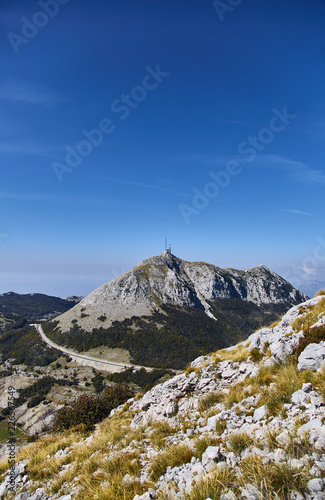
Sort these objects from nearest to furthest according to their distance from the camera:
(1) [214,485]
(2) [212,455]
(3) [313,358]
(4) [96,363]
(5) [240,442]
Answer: (1) [214,485] < (2) [212,455] < (5) [240,442] < (3) [313,358] < (4) [96,363]

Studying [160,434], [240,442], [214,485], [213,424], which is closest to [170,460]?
[213,424]

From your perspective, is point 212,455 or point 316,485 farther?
point 212,455

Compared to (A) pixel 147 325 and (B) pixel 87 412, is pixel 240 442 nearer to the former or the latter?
(B) pixel 87 412

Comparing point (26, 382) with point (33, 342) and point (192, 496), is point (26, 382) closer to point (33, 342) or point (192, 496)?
point (33, 342)

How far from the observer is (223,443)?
6938 mm

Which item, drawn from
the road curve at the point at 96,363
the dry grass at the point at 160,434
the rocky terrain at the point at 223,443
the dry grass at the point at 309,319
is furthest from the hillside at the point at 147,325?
the dry grass at the point at 160,434

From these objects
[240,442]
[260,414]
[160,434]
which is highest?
[260,414]

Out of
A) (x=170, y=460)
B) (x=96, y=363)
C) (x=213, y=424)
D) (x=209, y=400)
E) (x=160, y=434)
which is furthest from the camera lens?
(x=96, y=363)

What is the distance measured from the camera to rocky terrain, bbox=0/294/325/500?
4.90 metres

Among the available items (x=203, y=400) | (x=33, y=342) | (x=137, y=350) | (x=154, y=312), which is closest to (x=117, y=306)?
(x=154, y=312)

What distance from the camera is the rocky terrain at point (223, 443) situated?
16.1 ft

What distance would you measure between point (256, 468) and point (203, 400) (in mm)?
7628

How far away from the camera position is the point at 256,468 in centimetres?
513

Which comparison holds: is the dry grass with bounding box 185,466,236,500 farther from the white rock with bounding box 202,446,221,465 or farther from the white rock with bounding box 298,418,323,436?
the white rock with bounding box 298,418,323,436
